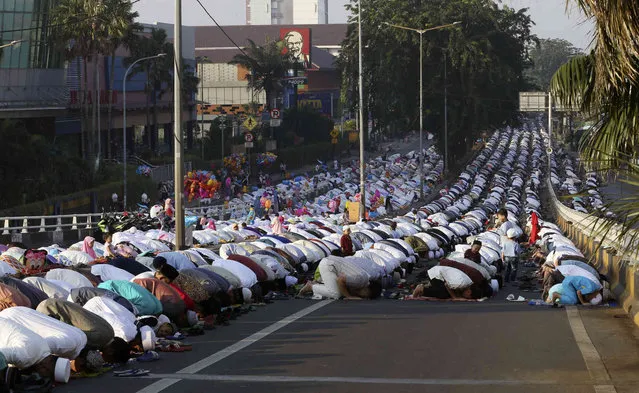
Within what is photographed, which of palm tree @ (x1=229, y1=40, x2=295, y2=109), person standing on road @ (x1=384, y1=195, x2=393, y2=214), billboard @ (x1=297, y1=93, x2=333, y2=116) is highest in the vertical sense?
palm tree @ (x1=229, y1=40, x2=295, y2=109)

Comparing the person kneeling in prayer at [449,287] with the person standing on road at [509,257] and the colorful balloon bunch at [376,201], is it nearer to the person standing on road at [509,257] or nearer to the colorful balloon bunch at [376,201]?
the person standing on road at [509,257]

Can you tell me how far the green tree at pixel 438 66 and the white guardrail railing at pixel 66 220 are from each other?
32.4 metres

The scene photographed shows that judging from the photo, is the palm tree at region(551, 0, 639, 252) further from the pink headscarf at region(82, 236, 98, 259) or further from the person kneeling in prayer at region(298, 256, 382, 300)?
the pink headscarf at region(82, 236, 98, 259)

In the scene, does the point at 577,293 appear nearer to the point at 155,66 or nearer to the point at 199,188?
the point at 199,188

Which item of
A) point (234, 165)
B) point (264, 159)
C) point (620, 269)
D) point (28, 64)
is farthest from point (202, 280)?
point (264, 159)

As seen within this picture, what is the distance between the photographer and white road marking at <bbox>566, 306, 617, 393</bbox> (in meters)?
14.9

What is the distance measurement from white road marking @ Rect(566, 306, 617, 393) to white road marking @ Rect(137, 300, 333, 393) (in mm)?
4673

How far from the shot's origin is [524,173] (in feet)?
341

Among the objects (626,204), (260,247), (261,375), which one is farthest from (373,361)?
(260,247)

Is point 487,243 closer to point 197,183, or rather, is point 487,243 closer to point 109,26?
point 197,183

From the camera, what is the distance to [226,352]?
1745 centimetres

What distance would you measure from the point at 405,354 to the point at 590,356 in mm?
2522

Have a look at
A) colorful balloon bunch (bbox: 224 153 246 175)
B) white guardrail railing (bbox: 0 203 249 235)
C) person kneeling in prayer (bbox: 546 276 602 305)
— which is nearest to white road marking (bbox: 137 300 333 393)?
person kneeling in prayer (bbox: 546 276 602 305)

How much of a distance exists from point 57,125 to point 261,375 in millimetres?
66595
